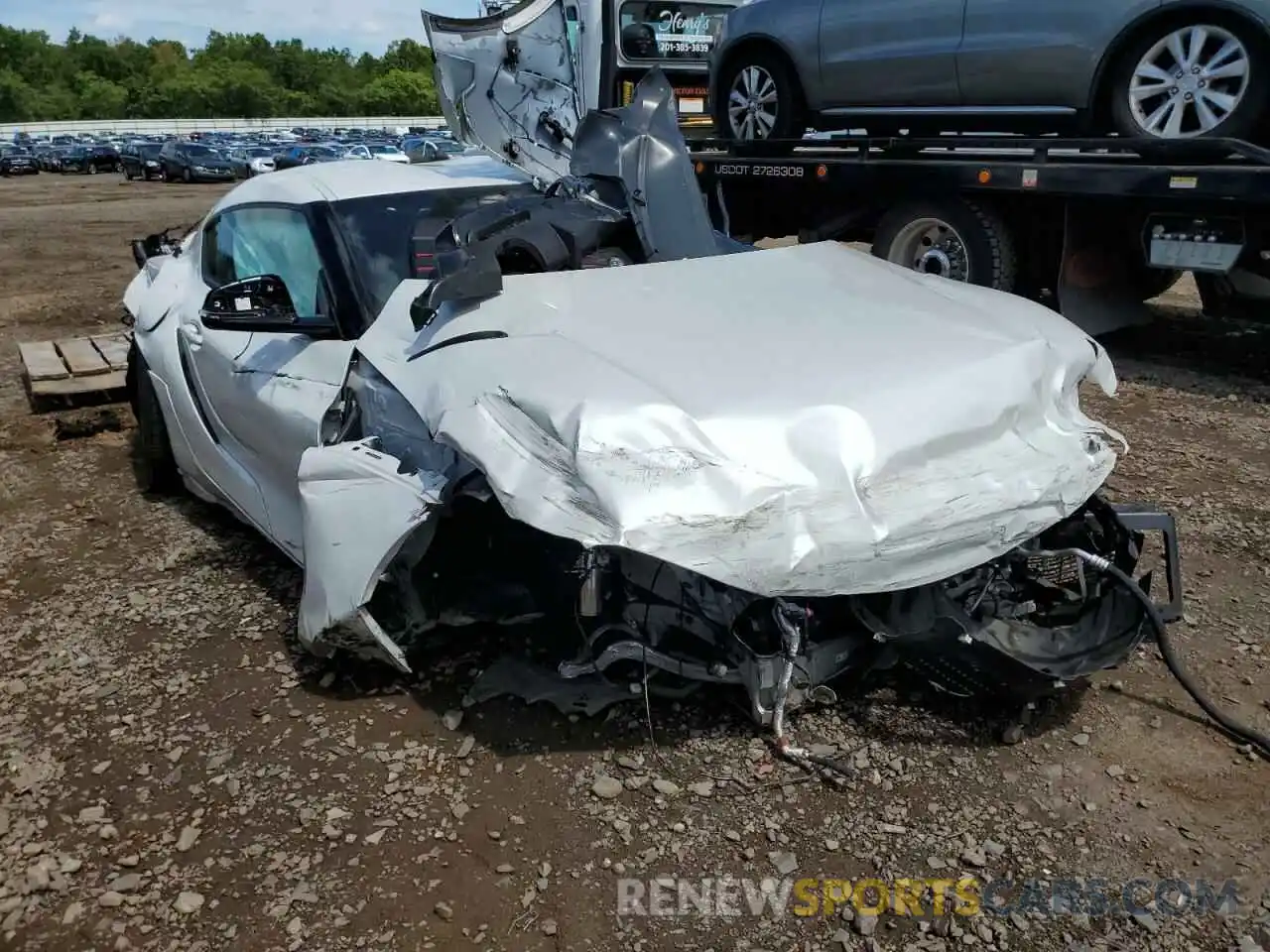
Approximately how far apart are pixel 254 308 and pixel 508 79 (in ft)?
13.7

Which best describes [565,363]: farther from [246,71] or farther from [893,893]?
[246,71]

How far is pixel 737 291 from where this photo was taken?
328cm

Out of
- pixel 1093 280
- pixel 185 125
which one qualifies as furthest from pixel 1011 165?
pixel 185 125

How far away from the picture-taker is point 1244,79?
217 inches

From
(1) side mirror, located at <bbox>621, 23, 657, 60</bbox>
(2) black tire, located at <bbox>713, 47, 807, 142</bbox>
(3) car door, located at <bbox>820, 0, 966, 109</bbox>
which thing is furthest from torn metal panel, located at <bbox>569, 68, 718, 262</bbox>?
(1) side mirror, located at <bbox>621, 23, 657, 60</bbox>

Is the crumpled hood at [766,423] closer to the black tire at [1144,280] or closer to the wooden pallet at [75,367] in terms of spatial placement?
the wooden pallet at [75,367]

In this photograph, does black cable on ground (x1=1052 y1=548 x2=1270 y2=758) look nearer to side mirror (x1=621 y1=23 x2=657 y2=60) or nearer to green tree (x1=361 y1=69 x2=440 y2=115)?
side mirror (x1=621 y1=23 x2=657 y2=60)

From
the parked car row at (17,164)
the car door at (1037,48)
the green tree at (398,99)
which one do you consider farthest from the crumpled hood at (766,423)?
the green tree at (398,99)

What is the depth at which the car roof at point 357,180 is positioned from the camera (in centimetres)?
378

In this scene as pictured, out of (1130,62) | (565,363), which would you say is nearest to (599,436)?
(565,363)

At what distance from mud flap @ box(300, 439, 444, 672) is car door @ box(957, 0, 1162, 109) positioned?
203 inches

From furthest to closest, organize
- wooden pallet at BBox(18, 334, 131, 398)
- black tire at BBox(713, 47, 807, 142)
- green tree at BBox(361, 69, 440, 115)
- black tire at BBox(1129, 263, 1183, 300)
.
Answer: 1. green tree at BBox(361, 69, 440, 115)
2. black tire at BBox(713, 47, 807, 142)
3. black tire at BBox(1129, 263, 1183, 300)
4. wooden pallet at BBox(18, 334, 131, 398)

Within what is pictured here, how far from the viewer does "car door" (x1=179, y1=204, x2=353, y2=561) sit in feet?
10.7

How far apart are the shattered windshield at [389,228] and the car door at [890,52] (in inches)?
162
